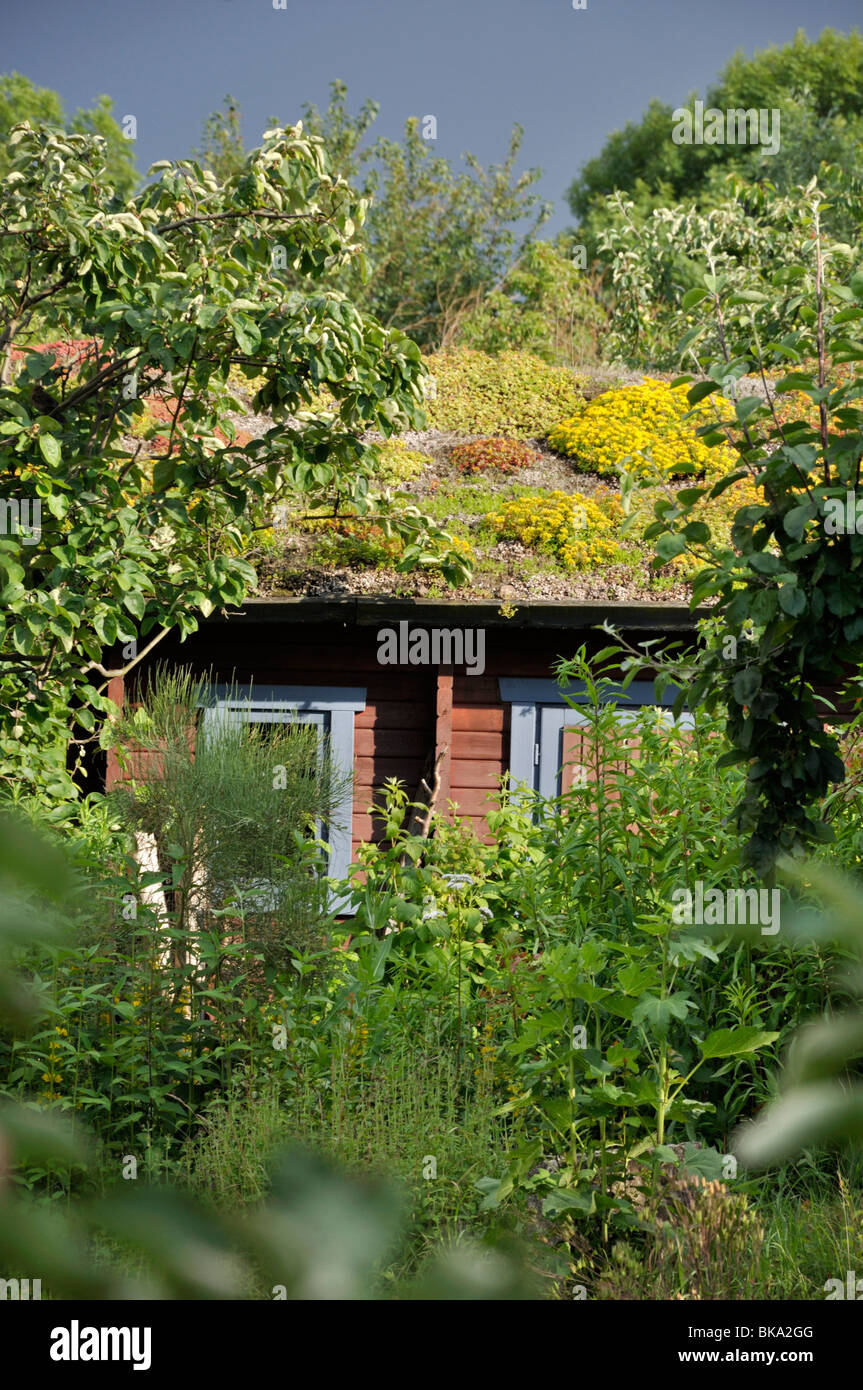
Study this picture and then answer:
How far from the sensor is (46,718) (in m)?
6.34

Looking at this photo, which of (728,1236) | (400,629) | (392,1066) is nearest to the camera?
(728,1236)

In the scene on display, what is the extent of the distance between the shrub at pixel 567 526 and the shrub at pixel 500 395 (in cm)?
223

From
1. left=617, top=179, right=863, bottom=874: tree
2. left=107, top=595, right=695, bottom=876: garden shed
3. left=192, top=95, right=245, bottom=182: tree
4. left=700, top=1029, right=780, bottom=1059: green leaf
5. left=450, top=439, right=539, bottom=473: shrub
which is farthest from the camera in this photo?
left=192, top=95, right=245, bottom=182: tree

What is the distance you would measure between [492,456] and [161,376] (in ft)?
15.0

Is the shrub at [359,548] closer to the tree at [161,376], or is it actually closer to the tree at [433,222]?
the tree at [161,376]

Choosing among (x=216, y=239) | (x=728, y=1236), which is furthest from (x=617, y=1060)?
(x=216, y=239)

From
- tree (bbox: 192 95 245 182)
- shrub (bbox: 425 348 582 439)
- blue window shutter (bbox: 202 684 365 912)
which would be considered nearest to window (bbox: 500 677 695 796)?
blue window shutter (bbox: 202 684 365 912)

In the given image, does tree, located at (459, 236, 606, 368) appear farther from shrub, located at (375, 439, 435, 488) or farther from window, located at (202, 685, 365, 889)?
window, located at (202, 685, 365, 889)

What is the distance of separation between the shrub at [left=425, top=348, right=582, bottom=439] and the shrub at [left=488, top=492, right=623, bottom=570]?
7.32 feet

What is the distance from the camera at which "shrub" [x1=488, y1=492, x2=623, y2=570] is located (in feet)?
26.0

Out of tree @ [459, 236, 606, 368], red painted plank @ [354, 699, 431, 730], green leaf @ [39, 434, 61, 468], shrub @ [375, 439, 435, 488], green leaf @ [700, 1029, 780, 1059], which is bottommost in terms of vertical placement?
green leaf @ [700, 1029, 780, 1059]

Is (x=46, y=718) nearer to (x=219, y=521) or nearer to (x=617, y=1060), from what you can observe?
(x=219, y=521)

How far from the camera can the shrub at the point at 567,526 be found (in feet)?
26.0

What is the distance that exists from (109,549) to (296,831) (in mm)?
1786
